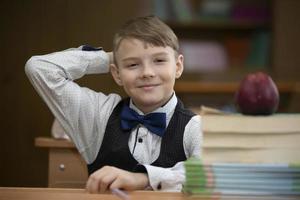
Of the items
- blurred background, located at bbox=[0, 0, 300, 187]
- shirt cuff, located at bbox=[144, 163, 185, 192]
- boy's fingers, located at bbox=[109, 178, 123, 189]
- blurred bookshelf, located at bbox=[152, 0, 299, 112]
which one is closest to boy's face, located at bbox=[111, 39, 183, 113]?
shirt cuff, located at bbox=[144, 163, 185, 192]

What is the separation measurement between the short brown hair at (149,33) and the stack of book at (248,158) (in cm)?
36

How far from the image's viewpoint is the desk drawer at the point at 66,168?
4.77 feet

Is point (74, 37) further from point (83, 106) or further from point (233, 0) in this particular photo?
point (233, 0)

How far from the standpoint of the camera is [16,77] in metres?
2.11

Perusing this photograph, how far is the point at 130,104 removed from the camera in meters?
1.23

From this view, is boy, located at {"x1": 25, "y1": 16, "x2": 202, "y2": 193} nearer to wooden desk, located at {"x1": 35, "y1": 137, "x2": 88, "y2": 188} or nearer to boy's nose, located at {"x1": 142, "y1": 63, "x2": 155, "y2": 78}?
boy's nose, located at {"x1": 142, "y1": 63, "x2": 155, "y2": 78}

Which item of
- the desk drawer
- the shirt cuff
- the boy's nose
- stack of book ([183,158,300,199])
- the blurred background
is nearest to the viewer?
stack of book ([183,158,300,199])

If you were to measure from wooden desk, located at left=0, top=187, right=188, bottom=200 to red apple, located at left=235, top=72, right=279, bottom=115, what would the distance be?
7.1 inches

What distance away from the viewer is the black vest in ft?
3.74

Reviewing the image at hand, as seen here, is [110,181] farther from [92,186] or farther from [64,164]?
[64,164]

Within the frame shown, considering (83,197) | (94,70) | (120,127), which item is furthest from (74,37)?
(83,197)

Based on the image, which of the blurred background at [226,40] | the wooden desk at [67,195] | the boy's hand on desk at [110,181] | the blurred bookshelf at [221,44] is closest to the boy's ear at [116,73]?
the boy's hand on desk at [110,181]

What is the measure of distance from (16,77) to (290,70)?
161cm

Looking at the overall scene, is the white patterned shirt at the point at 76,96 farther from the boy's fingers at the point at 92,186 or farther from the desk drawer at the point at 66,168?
the boy's fingers at the point at 92,186
